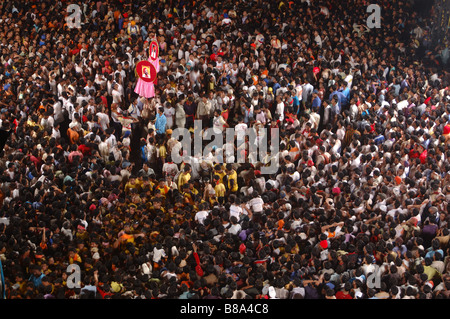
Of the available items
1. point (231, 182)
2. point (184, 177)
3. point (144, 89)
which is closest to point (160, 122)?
point (144, 89)

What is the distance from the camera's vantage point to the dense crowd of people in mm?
9531

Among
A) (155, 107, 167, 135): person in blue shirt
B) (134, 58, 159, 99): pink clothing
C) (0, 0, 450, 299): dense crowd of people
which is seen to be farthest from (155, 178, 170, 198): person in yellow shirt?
(134, 58, 159, 99): pink clothing

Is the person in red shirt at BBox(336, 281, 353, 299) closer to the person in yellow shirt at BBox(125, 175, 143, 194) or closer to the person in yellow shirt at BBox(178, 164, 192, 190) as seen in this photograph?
the person in yellow shirt at BBox(178, 164, 192, 190)

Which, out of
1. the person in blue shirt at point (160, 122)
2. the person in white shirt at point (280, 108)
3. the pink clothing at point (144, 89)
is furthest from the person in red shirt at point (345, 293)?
the pink clothing at point (144, 89)

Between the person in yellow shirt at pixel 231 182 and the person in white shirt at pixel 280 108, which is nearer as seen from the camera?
the person in yellow shirt at pixel 231 182

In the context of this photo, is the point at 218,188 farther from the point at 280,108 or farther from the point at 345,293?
the point at 345,293

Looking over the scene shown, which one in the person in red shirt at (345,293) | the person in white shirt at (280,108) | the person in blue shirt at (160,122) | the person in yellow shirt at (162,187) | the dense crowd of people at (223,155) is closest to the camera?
the person in red shirt at (345,293)

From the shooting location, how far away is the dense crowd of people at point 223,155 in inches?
375

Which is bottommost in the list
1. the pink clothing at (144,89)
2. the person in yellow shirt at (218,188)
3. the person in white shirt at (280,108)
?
the person in yellow shirt at (218,188)

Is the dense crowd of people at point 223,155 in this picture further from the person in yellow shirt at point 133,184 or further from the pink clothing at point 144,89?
the pink clothing at point 144,89

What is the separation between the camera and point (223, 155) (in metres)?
12.0

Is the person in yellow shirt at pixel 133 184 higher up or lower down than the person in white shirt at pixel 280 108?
lower down
